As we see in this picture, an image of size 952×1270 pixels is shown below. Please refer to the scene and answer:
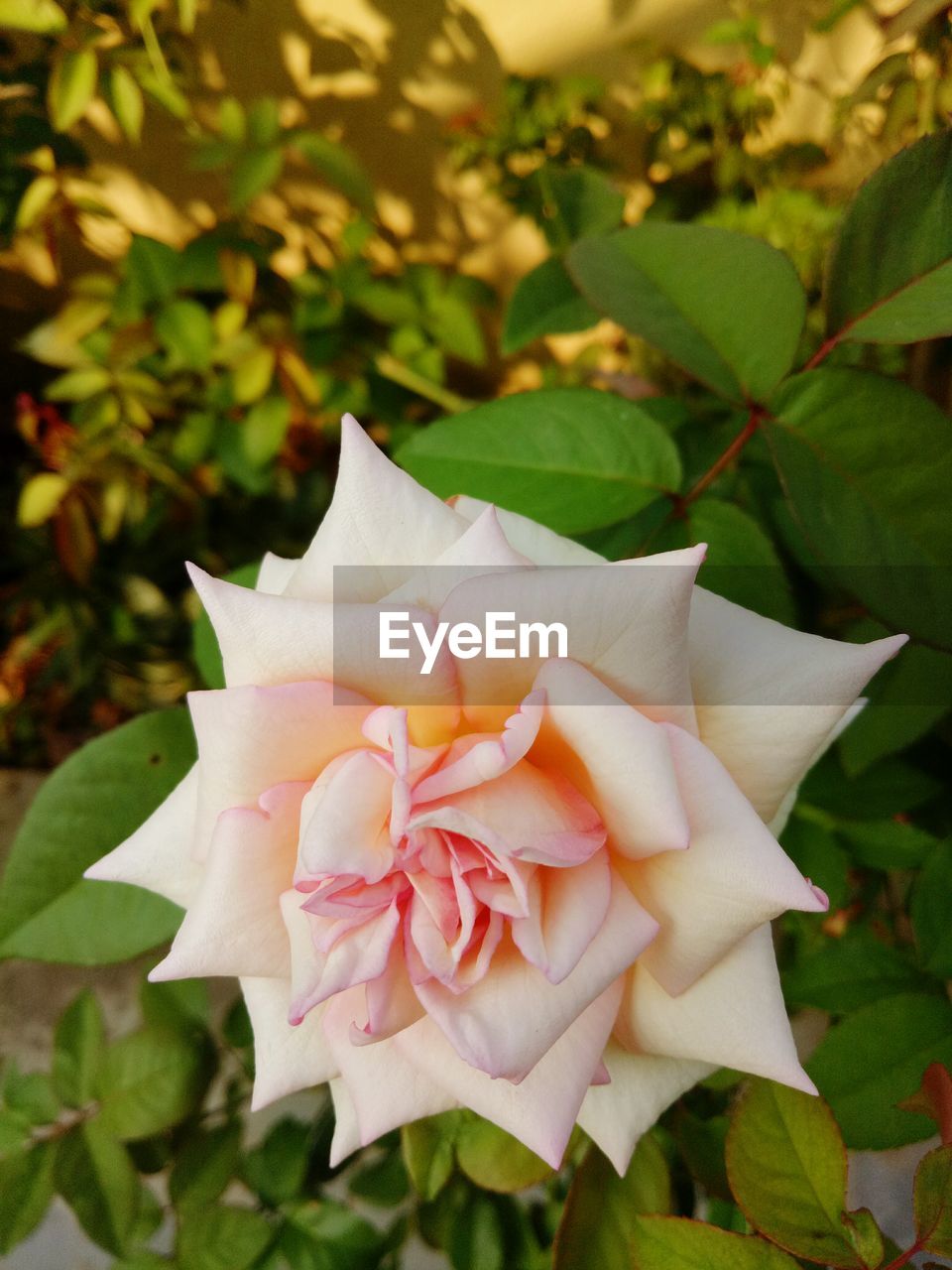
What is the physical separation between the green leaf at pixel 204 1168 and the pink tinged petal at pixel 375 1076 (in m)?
0.27

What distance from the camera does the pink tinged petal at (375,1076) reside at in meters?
0.29

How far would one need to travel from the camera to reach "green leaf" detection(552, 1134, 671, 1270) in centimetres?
40

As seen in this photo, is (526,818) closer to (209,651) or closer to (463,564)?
(463,564)

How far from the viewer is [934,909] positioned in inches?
16.7

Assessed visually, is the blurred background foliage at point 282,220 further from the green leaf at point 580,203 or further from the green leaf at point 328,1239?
the green leaf at point 328,1239

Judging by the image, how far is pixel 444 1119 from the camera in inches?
18.3

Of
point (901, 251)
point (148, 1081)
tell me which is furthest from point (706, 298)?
point (148, 1081)

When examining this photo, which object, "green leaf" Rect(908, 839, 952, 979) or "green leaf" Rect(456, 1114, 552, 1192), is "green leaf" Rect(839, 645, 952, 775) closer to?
"green leaf" Rect(908, 839, 952, 979)

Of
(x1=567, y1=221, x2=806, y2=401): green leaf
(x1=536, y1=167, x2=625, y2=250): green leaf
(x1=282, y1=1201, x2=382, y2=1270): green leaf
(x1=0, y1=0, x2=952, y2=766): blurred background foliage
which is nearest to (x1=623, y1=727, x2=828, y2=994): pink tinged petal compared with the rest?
(x1=567, y1=221, x2=806, y2=401): green leaf

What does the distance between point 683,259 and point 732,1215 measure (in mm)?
448

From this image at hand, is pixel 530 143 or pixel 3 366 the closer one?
pixel 530 143

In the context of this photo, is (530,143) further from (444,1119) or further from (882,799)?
(444,1119)

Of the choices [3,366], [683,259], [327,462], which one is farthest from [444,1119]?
[3,366]

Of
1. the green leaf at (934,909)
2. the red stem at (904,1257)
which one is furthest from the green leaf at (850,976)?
the red stem at (904,1257)
